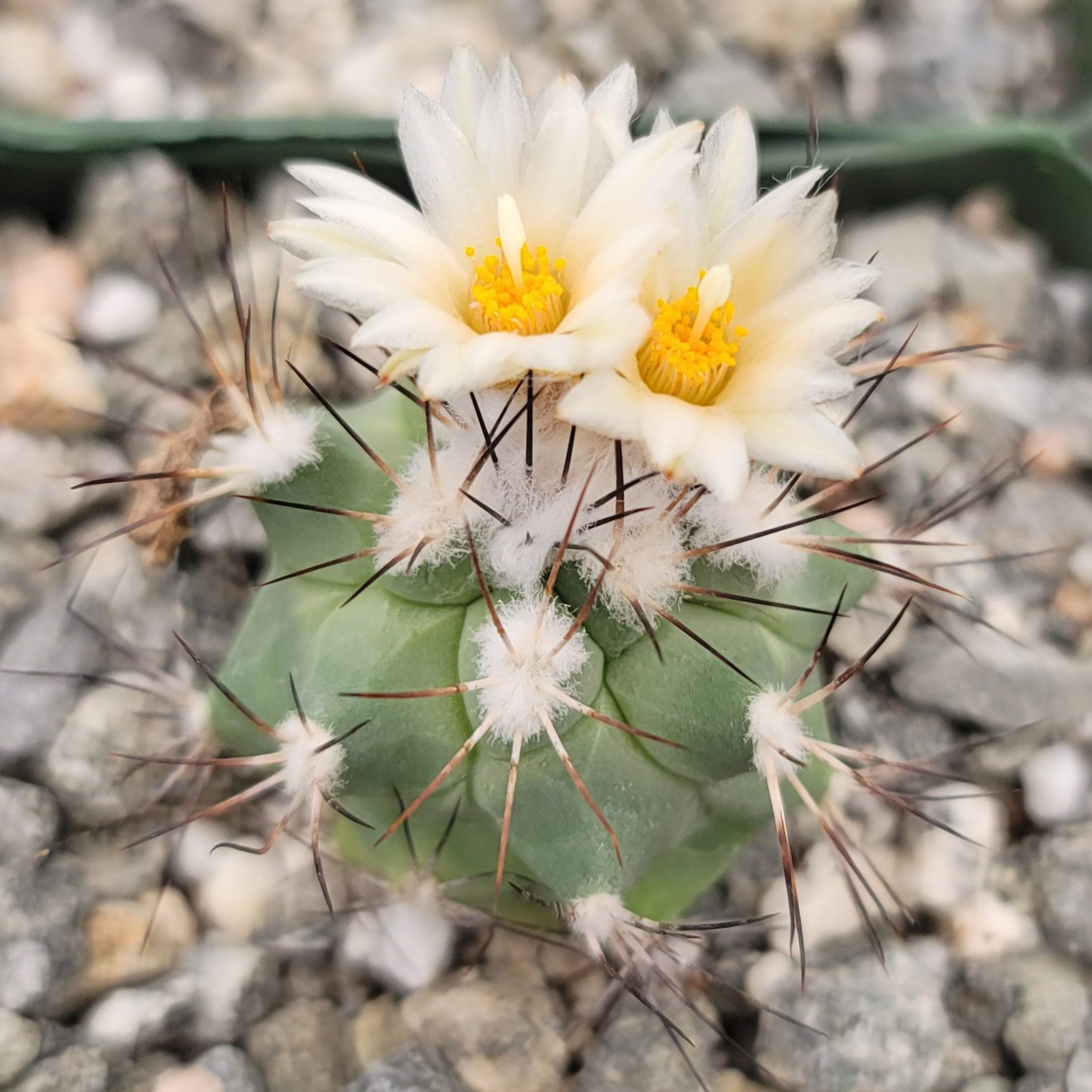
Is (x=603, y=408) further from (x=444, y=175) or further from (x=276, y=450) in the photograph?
(x=276, y=450)

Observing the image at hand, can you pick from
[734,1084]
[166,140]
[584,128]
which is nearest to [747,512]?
[584,128]

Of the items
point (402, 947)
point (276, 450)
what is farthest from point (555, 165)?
point (402, 947)

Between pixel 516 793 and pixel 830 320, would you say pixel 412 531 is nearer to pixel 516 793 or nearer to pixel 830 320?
pixel 516 793

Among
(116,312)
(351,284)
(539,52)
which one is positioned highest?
(351,284)

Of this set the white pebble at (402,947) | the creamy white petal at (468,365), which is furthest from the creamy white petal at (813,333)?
the white pebble at (402,947)

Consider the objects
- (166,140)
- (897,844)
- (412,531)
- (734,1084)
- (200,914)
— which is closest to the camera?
(412,531)

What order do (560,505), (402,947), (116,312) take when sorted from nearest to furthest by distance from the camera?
1. (560,505)
2. (402,947)
3. (116,312)
